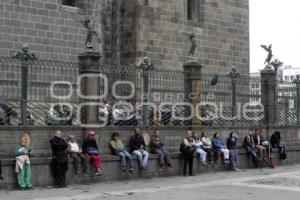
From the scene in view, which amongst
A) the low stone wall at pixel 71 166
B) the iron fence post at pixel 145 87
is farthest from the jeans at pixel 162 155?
the iron fence post at pixel 145 87

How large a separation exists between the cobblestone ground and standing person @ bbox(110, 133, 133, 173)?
603 millimetres

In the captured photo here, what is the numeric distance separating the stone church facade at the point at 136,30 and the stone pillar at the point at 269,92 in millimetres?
4043

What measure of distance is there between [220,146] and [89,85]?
575cm

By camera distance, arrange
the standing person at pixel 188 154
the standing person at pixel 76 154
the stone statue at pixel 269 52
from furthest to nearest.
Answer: the stone statue at pixel 269 52 < the standing person at pixel 188 154 < the standing person at pixel 76 154

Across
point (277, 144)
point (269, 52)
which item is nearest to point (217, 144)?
point (277, 144)

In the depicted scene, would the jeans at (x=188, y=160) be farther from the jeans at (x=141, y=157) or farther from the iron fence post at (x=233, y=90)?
the iron fence post at (x=233, y=90)

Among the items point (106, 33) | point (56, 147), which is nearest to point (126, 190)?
point (56, 147)

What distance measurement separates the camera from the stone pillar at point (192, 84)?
20812mm

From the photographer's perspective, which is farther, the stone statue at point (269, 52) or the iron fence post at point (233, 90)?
the stone statue at point (269, 52)

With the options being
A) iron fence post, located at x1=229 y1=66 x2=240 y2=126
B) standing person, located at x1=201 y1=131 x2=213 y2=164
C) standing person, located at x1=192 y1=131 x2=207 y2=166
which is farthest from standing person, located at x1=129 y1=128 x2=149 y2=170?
iron fence post, located at x1=229 y1=66 x2=240 y2=126

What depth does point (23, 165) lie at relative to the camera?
15.4 meters

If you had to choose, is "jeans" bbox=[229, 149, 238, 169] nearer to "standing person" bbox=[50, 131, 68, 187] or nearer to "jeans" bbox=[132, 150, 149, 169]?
"jeans" bbox=[132, 150, 149, 169]

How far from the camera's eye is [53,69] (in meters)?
18.1

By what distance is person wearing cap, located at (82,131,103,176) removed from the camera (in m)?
17.1
